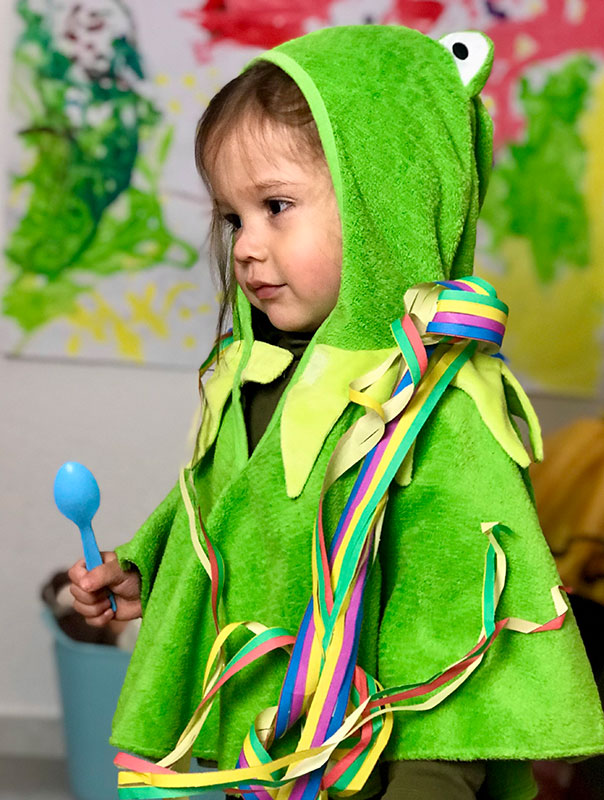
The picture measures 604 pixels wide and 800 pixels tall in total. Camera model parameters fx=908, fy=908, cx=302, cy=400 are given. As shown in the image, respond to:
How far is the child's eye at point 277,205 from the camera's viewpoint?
75cm

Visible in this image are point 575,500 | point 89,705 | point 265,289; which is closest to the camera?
point 265,289

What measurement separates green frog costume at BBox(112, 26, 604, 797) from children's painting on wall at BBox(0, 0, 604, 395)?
82 cm

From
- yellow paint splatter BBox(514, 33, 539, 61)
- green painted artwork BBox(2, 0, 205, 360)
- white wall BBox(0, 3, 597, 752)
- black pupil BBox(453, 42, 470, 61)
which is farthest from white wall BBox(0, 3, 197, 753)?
black pupil BBox(453, 42, 470, 61)

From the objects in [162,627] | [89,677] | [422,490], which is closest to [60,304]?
[89,677]

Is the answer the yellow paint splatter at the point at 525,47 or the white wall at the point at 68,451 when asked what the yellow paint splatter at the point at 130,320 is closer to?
the white wall at the point at 68,451

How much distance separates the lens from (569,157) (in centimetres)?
155

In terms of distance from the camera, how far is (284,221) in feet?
2.45

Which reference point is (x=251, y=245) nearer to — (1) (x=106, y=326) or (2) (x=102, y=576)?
(2) (x=102, y=576)

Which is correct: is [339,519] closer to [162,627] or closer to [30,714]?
[162,627]

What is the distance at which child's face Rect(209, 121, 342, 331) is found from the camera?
74 centimetres

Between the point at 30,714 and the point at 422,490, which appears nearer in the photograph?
the point at 422,490

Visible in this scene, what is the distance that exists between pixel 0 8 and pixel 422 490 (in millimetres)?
1346

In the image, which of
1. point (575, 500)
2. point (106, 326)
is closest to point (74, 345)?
point (106, 326)

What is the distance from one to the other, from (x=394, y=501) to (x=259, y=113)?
0.34 metres
